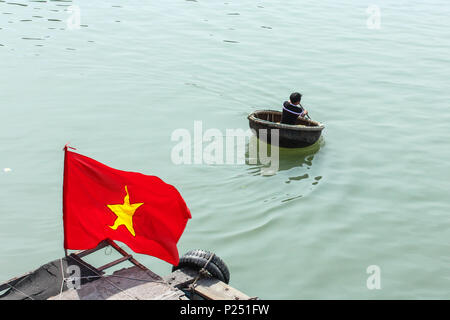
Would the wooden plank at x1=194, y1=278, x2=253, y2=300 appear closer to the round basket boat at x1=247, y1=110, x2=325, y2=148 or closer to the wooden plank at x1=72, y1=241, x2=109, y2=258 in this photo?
the wooden plank at x1=72, y1=241, x2=109, y2=258

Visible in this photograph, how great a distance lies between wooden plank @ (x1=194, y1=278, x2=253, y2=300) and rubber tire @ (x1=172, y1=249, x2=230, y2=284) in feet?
0.57

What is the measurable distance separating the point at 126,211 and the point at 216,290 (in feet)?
6.73

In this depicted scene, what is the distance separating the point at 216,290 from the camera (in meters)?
9.11

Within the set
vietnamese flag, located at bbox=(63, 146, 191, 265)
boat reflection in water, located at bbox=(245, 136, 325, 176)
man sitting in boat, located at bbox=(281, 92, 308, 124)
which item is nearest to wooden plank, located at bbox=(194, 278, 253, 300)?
vietnamese flag, located at bbox=(63, 146, 191, 265)

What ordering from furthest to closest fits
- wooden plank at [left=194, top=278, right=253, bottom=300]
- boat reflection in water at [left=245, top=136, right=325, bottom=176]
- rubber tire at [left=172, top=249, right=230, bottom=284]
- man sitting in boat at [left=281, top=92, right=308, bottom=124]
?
man sitting in boat at [left=281, top=92, right=308, bottom=124]
boat reflection in water at [left=245, top=136, right=325, bottom=176]
rubber tire at [left=172, top=249, right=230, bottom=284]
wooden plank at [left=194, top=278, right=253, bottom=300]

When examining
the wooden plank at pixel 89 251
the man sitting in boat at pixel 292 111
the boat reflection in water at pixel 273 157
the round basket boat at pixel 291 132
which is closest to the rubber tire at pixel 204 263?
the wooden plank at pixel 89 251

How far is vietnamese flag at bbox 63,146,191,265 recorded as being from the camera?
8984 millimetres

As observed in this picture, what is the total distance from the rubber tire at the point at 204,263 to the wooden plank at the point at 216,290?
0.57 ft

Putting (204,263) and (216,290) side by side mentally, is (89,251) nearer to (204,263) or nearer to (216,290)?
(204,263)

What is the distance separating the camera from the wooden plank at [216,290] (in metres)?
8.83

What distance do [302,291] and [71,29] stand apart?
2104 cm

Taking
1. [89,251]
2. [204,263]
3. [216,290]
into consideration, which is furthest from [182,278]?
[89,251]

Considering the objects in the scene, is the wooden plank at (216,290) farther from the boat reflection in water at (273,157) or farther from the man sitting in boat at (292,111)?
the man sitting in boat at (292,111)

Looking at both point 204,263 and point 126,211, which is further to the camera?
point 204,263
